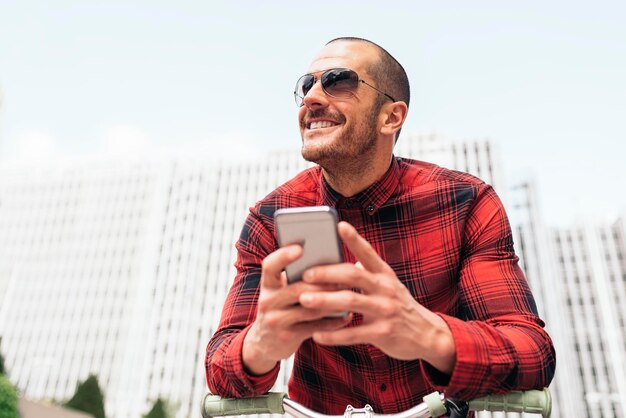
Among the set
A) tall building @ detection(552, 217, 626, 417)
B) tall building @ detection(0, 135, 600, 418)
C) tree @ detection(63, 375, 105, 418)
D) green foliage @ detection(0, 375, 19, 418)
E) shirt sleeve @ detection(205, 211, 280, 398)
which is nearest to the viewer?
shirt sleeve @ detection(205, 211, 280, 398)

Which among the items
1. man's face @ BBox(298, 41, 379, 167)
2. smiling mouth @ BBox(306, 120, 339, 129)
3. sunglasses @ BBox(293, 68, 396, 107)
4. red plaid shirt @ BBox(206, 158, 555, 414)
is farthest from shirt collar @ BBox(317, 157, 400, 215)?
sunglasses @ BBox(293, 68, 396, 107)

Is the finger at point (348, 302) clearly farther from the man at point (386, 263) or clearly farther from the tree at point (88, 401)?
the tree at point (88, 401)

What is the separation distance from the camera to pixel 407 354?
4.60 ft

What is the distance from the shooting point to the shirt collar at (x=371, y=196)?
2.24 metres

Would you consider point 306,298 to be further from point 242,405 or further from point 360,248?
point 242,405

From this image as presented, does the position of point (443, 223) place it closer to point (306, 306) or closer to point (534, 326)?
point (534, 326)

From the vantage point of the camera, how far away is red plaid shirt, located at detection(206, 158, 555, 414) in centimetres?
182

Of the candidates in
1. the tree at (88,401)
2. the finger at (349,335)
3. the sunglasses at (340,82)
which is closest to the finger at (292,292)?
the finger at (349,335)

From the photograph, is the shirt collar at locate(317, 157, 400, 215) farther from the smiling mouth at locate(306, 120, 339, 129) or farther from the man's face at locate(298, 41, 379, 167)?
the smiling mouth at locate(306, 120, 339, 129)

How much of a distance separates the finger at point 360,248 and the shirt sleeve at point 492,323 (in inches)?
13.8

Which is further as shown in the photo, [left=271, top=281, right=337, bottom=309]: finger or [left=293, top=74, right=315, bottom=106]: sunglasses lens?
[left=293, top=74, right=315, bottom=106]: sunglasses lens

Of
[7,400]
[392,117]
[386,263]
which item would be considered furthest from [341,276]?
[7,400]

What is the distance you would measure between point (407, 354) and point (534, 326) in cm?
61

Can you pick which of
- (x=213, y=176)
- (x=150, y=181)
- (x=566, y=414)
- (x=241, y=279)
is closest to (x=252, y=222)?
(x=241, y=279)
